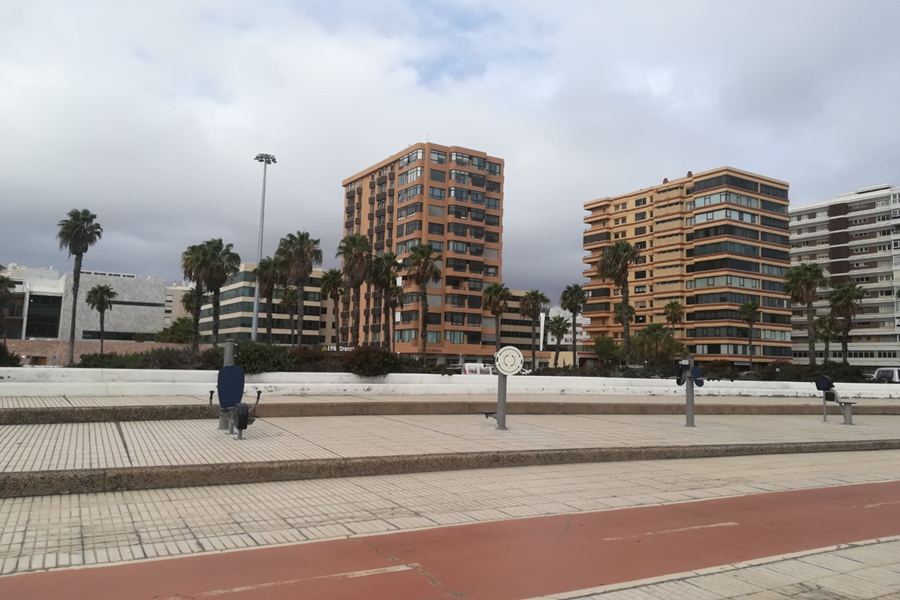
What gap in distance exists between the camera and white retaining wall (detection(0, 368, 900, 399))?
1477 cm

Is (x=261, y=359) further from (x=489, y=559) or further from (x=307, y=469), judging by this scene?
(x=489, y=559)

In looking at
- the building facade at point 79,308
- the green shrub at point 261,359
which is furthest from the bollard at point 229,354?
the building facade at point 79,308

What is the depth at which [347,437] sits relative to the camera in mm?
11133

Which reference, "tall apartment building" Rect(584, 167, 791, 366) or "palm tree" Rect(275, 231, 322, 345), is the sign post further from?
"tall apartment building" Rect(584, 167, 791, 366)

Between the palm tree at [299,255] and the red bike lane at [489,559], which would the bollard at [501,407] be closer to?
the red bike lane at [489,559]

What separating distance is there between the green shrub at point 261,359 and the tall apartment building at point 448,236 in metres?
64.5

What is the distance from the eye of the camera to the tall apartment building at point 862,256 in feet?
309

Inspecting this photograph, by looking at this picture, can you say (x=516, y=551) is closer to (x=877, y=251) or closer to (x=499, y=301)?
(x=499, y=301)

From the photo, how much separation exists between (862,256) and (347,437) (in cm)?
10802

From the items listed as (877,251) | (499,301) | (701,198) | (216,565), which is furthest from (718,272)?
(216,565)

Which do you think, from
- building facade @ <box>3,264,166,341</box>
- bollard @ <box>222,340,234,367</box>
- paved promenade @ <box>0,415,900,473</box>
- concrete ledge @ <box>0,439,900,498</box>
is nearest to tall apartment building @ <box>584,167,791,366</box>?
building facade @ <box>3,264,166,341</box>

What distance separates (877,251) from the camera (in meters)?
97.3

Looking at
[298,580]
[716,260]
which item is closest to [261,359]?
[298,580]

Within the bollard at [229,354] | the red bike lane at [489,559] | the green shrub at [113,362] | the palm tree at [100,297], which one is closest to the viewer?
the red bike lane at [489,559]
